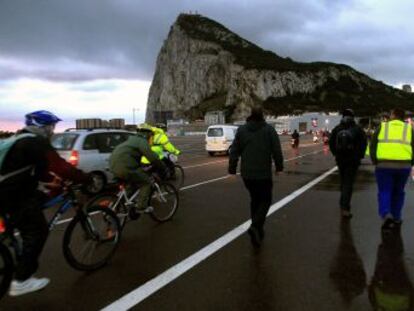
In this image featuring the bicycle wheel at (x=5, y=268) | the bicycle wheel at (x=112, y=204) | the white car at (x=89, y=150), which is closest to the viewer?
the bicycle wheel at (x=5, y=268)

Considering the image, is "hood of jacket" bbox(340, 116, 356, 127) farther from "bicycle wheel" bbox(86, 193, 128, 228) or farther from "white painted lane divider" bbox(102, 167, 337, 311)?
"bicycle wheel" bbox(86, 193, 128, 228)

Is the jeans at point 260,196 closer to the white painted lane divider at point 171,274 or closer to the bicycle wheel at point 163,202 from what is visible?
the white painted lane divider at point 171,274

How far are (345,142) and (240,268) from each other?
356 centimetres

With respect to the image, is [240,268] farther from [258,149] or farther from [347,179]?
[347,179]

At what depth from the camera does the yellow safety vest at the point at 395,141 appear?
702 centimetres

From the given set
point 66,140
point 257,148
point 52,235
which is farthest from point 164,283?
point 66,140

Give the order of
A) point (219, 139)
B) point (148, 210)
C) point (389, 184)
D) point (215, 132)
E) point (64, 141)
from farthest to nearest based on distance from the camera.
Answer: point (215, 132) < point (219, 139) < point (64, 141) < point (148, 210) < point (389, 184)

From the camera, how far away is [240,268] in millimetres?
5328

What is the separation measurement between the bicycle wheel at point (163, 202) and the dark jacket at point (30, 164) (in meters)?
3.15

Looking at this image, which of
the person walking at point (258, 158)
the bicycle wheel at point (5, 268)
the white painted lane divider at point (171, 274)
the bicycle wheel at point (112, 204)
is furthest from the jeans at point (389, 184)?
the bicycle wheel at point (5, 268)

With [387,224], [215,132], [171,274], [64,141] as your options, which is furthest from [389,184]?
[215,132]

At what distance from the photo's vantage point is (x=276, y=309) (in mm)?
4160

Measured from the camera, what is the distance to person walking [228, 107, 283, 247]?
6242mm

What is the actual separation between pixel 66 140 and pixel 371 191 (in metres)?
7.34
